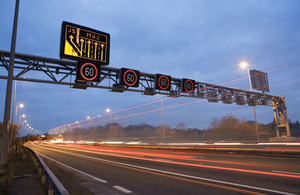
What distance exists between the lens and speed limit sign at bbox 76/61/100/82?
46.7 feet

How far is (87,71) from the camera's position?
14.5 metres

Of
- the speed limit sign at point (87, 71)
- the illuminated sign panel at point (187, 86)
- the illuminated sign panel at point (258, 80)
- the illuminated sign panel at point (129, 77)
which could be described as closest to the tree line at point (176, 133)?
the illuminated sign panel at point (258, 80)

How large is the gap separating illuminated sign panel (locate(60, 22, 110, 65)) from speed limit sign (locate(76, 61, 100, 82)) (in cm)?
44

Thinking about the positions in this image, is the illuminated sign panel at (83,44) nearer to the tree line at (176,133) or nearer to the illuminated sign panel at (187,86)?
the illuminated sign panel at (187,86)

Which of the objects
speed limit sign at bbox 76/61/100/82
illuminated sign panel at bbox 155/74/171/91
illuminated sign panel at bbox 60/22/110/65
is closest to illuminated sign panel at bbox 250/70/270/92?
illuminated sign panel at bbox 155/74/171/91

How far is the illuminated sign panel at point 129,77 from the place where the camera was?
16.5 metres

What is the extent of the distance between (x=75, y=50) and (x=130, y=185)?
1036 cm

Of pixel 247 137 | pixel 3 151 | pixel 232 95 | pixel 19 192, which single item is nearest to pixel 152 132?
pixel 247 137

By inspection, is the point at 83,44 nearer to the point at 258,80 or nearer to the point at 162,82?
the point at 162,82

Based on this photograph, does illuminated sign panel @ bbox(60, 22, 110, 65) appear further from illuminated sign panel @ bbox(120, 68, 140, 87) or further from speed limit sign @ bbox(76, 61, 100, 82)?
illuminated sign panel @ bbox(120, 68, 140, 87)

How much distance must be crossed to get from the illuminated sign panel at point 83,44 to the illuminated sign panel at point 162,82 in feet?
16.7

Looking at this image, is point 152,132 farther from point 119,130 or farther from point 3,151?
point 3,151

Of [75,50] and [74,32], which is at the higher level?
[74,32]

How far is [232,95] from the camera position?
2553 centimetres
